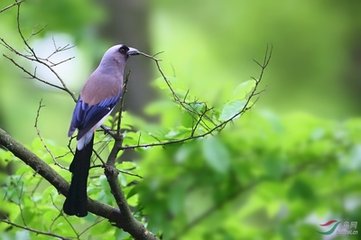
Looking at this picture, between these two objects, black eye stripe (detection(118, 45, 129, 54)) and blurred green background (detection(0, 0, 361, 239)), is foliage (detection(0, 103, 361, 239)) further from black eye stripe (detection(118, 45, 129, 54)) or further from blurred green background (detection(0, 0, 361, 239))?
black eye stripe (detection(118, 45, 129, 54))

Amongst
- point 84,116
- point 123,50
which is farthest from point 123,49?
point 84,116

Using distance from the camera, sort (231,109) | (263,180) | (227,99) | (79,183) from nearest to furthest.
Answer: (79,183), (231,109), (227,99), (263,180)

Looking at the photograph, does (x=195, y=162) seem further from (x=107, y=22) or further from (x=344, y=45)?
(x=344, y=45)

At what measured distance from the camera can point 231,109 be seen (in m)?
2.80

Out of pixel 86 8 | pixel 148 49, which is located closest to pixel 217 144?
pixel 86 8

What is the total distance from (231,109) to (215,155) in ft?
3.65

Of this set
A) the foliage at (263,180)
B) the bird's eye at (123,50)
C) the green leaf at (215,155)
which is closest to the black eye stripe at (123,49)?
the bird's eye at (123,50)

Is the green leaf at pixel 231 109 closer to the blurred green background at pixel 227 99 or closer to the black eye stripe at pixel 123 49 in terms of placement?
the blurred green background at pixel 227 99

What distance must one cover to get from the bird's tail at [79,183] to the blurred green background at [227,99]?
0.47m

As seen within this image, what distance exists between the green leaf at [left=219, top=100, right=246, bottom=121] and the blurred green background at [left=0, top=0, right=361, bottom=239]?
0.59ft

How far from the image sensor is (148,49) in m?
7.84

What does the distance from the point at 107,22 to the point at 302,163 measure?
3.78 meters

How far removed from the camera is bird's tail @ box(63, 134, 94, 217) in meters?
2.65

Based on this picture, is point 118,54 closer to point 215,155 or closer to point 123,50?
point 123,50
